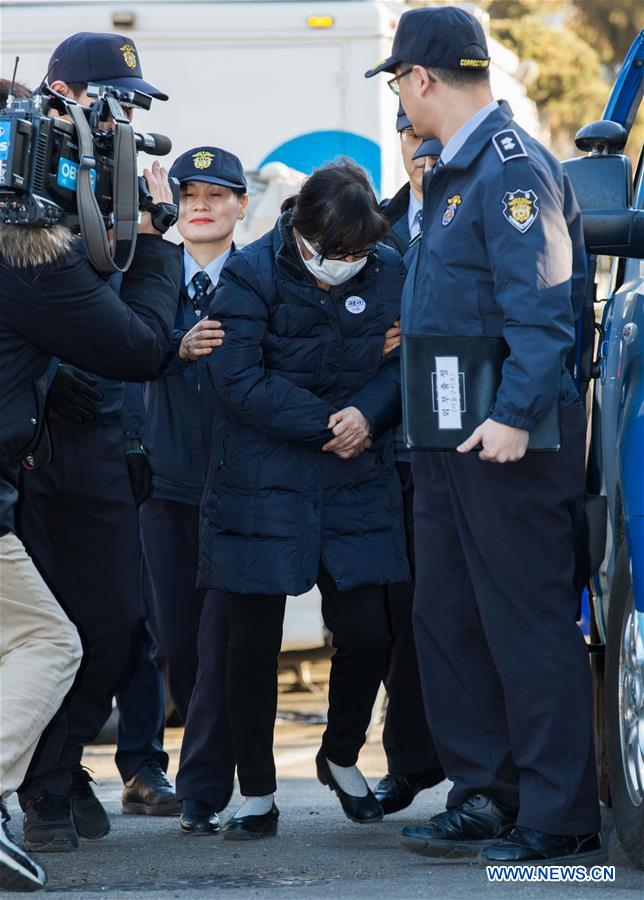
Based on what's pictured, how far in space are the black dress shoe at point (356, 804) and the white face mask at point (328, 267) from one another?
1.37 m

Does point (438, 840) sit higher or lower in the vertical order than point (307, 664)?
higher

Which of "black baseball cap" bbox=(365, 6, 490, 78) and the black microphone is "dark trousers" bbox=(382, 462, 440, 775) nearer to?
the black microphone

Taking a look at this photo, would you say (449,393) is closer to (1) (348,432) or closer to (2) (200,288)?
(1) (348,432)

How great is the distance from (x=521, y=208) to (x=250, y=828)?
74.3 inches

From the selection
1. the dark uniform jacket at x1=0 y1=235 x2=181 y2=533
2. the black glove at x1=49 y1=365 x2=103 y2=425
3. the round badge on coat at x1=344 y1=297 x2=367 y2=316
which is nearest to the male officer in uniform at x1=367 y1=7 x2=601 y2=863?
the round badge on coat at x1=344 y1=297 x2=367 y2=316

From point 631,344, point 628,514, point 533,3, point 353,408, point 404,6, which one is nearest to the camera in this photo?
point 628,514

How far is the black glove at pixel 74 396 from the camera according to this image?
4617 mm

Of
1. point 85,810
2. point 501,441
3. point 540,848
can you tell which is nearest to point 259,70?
point 85,810

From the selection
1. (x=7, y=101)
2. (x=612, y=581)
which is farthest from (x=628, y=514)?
(x=7, y=101)

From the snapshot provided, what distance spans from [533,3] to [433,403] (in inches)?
738

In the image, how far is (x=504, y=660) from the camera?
3945mm

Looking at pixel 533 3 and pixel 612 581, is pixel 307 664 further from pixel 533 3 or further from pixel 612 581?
pixel 533 3

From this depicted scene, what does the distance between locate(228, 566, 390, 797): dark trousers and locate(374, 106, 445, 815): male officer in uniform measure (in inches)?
12.7

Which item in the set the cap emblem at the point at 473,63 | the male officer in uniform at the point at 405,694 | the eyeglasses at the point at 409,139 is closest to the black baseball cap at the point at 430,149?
the male officer in uniform at the point at 405,694
